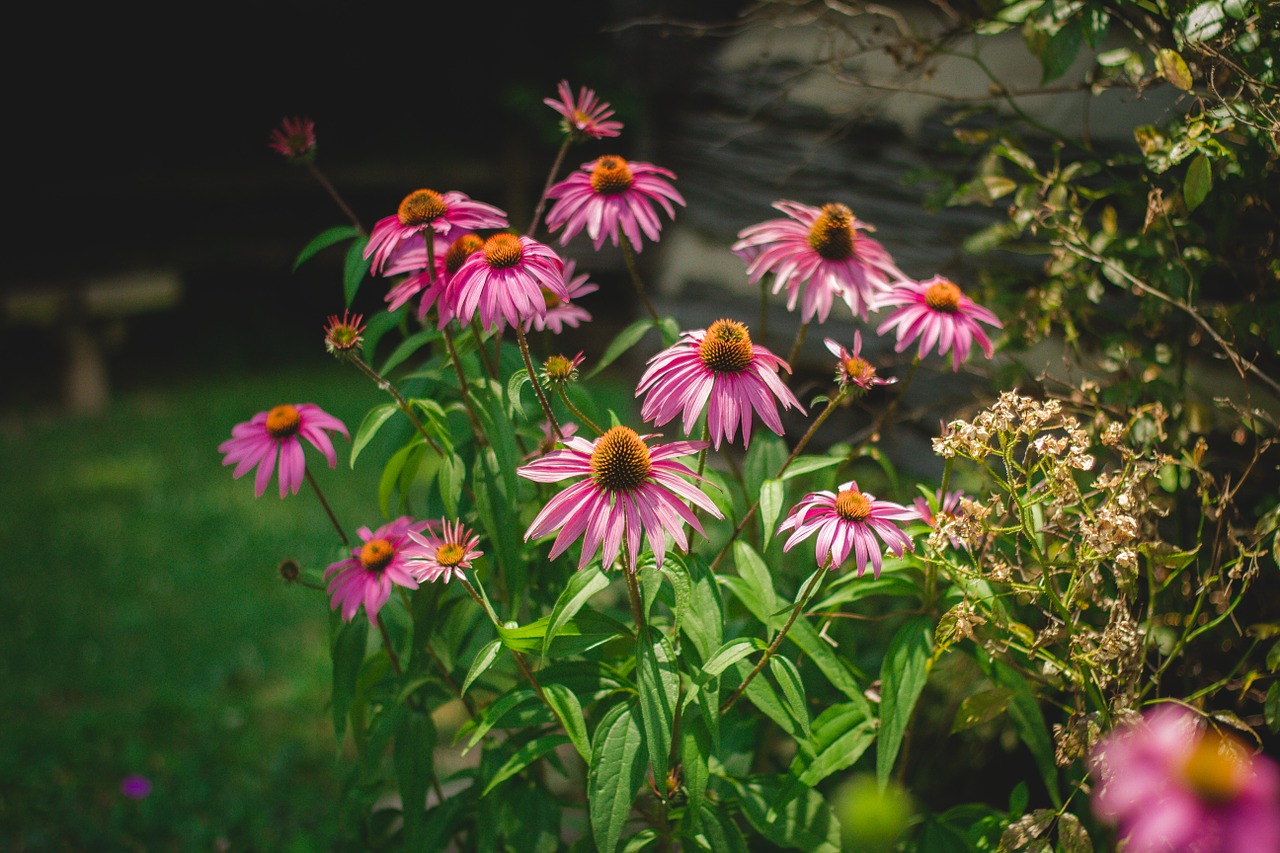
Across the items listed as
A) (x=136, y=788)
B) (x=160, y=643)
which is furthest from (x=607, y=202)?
(x=160, y=643)

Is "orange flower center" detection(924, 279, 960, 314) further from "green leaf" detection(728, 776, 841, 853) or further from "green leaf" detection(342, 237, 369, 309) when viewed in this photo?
"green leaf" detection(342, 237, 369, 309)

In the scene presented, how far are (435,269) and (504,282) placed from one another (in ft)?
0.50

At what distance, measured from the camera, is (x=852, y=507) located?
0.97 meters

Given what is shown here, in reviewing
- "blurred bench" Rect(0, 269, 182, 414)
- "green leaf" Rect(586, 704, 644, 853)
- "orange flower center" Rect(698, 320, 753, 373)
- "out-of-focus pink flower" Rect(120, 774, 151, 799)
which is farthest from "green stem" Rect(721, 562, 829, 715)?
"blurred bench" Rect(0, 269, 182, 414)

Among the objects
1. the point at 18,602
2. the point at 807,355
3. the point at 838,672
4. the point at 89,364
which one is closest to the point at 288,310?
the point at 89,364

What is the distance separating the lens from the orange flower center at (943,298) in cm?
115

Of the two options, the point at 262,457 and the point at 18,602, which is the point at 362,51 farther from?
the point at 262,457

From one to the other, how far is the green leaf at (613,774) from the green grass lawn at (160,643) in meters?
0.44

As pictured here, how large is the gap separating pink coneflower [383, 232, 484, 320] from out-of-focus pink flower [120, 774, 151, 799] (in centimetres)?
129

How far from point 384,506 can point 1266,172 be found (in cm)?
113

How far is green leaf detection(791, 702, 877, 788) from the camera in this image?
1.06 meters

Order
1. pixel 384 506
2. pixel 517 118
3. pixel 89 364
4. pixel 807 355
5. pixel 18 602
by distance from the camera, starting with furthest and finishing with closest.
Result: pixel 517 118
pixel 89 364
pixel 18 602
pixel 807 355
pixel 384 506

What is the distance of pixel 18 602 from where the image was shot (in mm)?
2711

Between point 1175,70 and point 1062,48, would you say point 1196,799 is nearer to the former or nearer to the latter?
point 1175,70
